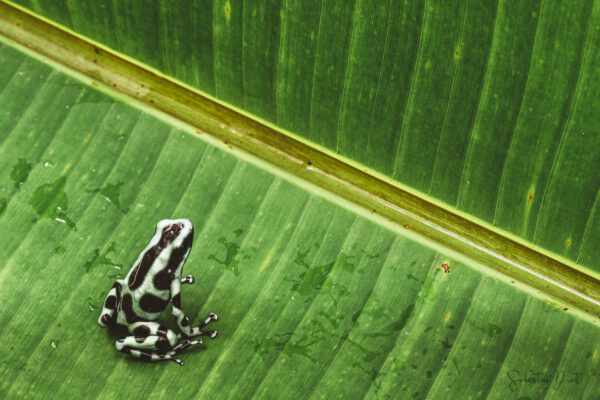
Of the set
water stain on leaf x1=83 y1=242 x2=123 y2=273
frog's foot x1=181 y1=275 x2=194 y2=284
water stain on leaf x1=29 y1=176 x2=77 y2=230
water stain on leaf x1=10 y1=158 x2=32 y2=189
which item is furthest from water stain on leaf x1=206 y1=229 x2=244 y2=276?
water stain on leaf x1=10 y1=158 x2=32 y2=189

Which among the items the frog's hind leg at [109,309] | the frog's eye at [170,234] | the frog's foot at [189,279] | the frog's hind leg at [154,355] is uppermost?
the frog's eye at [170,234]

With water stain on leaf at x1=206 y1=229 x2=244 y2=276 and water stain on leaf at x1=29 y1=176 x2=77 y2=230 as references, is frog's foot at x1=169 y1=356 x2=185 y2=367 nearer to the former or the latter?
water stain on leaf at x1=206 y1=229 x2=244 y2=276

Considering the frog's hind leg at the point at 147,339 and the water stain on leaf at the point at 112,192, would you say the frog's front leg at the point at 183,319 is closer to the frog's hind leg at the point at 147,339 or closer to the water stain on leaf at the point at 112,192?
the frog's hind leg at the point at 147,339

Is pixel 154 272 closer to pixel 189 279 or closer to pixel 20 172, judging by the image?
pixel 189 279

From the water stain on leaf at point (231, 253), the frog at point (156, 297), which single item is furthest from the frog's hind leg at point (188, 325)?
the water stain on leaf at point (231, 253)

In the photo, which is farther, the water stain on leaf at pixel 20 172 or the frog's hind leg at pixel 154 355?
the water stain on leaf at pixel 20 172

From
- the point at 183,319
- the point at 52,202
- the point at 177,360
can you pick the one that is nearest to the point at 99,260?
the point at 52,202

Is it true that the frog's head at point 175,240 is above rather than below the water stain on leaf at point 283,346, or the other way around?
above
